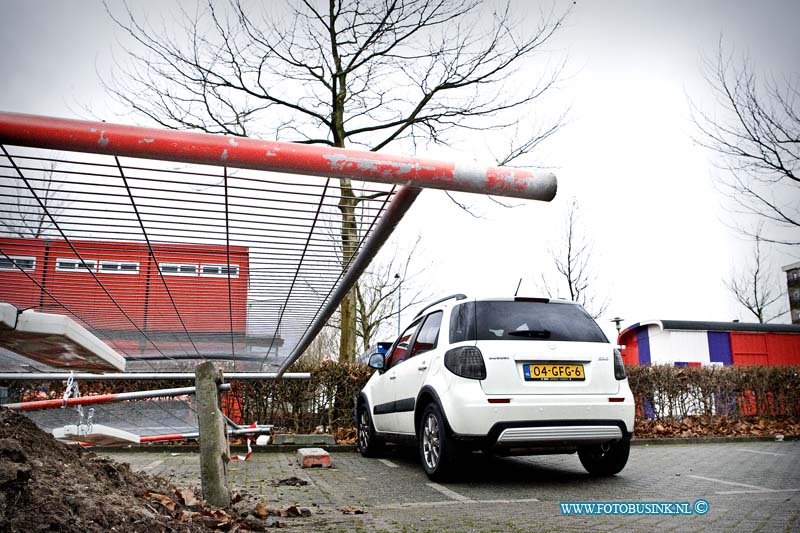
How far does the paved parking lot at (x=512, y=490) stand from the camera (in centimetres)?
412

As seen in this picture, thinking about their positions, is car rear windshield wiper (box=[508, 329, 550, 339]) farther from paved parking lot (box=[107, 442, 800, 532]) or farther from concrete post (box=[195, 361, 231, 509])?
concrete post (box=[195, 361, 231, 509])

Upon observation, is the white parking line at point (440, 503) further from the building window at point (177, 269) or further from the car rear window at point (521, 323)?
the building window at point (177, 269)

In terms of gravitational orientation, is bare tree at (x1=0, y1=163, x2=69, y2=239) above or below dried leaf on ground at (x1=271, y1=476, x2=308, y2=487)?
above

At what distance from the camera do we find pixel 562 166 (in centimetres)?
1495

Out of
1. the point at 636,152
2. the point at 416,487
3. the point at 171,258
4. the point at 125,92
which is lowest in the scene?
the point at 416,487

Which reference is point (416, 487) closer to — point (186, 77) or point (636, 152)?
point (186, 77)

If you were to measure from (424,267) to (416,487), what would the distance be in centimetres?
1743

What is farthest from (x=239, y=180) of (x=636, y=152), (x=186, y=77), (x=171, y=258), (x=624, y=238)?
(x=624, y=238)

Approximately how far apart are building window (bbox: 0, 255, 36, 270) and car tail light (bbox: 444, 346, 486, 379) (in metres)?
3.82

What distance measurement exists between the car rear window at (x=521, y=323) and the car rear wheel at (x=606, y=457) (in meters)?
1.11

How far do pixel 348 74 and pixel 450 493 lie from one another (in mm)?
11864

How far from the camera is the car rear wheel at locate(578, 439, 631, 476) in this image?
6.31m

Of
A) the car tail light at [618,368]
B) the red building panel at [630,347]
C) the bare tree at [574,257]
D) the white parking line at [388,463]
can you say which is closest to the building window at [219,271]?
the car tail light at [618,368]

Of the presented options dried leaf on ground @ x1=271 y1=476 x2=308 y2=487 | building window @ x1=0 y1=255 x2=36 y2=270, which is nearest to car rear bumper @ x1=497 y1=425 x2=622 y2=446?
dried leaf on ground @ x1=271 y1=476 x2=308 y2=487
